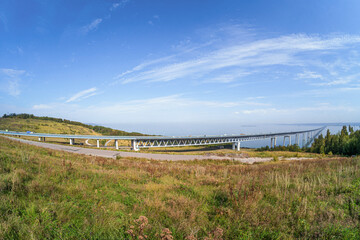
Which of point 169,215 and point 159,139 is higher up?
point 169,215

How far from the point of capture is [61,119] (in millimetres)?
125688

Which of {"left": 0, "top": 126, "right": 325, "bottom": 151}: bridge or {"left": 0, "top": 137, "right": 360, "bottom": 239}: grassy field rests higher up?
{"left": 0, "top": 137, "right": 360, "bottom": 239}: grassy field

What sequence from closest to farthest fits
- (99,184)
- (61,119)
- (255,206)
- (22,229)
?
(22,229), (255,206), (99,184), (61,119)

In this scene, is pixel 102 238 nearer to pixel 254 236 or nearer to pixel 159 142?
pixel 254 236

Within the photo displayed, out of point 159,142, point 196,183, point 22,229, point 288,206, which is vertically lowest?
point 159,142

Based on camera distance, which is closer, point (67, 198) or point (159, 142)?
point (67, 198)

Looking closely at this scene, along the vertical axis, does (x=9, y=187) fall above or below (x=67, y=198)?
above

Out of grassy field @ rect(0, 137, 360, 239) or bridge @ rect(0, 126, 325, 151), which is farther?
bridge @ rect(0, 126, 325, 151)

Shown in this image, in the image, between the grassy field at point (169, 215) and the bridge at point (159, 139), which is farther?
the bridge at point (159, 139)

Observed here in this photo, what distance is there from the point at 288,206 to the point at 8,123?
127 metres

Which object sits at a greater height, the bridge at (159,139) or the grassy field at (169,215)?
the grassy field at (169,215)

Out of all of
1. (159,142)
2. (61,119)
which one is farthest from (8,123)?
(159,142)

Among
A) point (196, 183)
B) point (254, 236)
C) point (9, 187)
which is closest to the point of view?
point (254, 236)

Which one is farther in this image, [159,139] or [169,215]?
[159,139]
